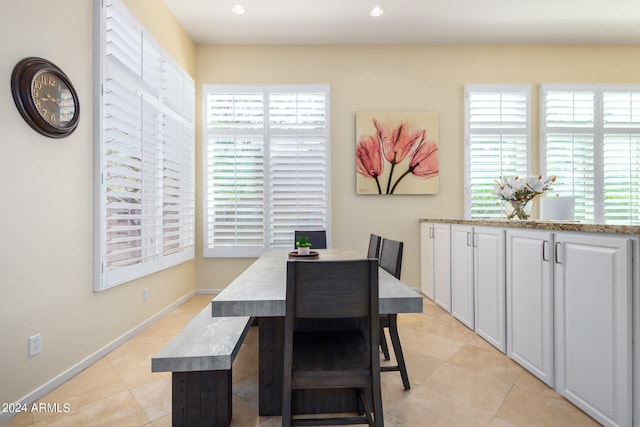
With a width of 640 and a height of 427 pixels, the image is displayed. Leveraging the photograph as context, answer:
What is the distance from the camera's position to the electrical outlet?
1.70 metres

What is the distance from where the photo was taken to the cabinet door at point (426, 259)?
3619 mm

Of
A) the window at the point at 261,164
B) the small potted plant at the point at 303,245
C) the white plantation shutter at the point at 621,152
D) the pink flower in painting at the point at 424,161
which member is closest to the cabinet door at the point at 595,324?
the small potted plant at the point at 303,245

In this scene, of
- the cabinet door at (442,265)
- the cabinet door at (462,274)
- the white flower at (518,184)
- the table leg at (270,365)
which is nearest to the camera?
the table leg at (270,365)

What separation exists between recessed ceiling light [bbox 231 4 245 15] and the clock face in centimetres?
197

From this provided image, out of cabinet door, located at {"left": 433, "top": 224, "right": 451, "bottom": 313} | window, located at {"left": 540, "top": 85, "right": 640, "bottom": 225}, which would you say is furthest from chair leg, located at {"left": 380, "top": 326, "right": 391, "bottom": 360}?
window, located at {"left": 540, "top": 85, "right": 640, "bottom": 225}

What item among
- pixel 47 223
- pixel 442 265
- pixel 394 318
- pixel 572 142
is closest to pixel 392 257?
pixel 394 318

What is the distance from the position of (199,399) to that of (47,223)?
137cm

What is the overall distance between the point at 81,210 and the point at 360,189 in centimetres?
281

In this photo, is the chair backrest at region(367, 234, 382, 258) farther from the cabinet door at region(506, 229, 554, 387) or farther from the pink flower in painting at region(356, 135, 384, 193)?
the pink flower in painting at region(356, 135, 384, 193)

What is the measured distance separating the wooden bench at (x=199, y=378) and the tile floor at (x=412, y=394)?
0.18 meters

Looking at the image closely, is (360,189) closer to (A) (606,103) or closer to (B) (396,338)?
(B) (396,338)

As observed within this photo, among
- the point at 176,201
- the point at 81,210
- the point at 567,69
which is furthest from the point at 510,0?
the point at 81,210

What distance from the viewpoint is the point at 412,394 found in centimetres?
181

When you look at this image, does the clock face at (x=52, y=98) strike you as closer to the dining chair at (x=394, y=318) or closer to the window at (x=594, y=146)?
the dining chair at (x=394, y=318)
